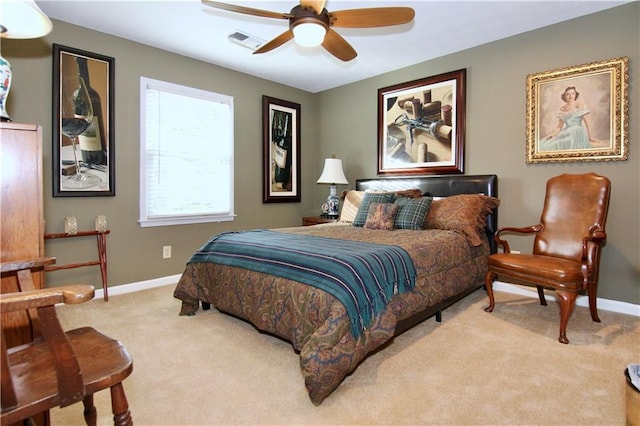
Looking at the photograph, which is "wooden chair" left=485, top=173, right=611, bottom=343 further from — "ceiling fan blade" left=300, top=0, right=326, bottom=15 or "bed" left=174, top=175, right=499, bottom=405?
"ceiling fan blade" left=300, top=0, right=326, bottom=15

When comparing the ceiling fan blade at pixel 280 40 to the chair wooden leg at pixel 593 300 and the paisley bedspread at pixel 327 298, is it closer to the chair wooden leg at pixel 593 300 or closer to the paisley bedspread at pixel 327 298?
the paisley bedspread at pixel 327 298

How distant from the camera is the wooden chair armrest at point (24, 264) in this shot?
1.28m

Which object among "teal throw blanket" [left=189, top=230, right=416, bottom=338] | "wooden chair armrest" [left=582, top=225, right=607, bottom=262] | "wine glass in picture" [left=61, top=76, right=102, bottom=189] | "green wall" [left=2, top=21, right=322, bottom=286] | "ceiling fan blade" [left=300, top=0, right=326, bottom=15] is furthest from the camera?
"wine glass in picture" [left=61, top=76, right=102, bottom=189]

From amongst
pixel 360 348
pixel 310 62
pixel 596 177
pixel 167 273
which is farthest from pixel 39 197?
pixel 596 177

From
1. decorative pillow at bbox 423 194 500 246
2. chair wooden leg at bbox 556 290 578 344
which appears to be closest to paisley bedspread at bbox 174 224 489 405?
decorative pillow at bbox 423 194 500 246

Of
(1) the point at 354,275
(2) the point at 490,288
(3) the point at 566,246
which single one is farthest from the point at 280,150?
(3) the point at 566,246

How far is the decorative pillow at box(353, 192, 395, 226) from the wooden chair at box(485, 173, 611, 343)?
1.14 m

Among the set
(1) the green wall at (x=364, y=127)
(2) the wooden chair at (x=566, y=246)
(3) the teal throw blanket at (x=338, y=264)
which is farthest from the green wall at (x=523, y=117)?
(3) the teal throw blanket at (x=338, y=264)

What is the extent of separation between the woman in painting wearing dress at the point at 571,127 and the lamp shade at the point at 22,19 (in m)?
4.03

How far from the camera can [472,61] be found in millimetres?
3869

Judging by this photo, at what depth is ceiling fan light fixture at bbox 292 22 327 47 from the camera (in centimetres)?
229

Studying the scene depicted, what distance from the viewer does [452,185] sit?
3.89 m

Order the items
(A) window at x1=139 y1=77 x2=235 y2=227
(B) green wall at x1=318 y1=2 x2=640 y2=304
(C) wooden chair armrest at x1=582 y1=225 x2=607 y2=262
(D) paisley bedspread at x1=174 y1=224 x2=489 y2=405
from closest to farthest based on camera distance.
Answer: (D) paisley bedspread at x1=174 y1=224 x2=489 y2=405 → (C) wooden chair armrest at x1=582 y1=225 x2=607 y2=262 → (B) green wall at x1=318 y1=2 x2=640 y2=304 → (A) window at x1=139 y1=77 x2=235 y2=227

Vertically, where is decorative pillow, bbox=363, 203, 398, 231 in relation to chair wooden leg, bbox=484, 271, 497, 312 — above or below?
above
